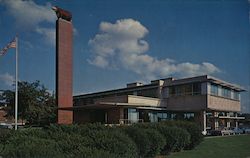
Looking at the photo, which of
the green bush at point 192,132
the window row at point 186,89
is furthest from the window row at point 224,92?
the green bush at point 192,132

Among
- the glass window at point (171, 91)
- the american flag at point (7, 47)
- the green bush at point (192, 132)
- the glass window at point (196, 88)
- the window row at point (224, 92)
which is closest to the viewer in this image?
the green bush at point (192, 132)

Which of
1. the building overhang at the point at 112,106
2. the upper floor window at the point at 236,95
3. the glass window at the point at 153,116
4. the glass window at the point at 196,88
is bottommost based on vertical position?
the glass window at the point at 153,116

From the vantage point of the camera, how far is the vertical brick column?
34906 millimetres

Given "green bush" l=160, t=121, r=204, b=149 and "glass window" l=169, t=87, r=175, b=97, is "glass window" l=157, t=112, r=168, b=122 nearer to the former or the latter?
"glass window" l=169, t=87, r=175, b=97

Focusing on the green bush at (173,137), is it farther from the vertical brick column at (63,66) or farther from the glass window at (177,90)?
the glass window at (177,90)

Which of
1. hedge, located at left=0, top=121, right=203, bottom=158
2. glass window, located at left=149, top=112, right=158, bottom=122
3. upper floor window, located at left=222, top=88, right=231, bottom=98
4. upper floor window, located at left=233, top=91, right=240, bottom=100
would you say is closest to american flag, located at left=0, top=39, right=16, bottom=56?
hedge, located at left=0, top=121, right=203, bottom=158

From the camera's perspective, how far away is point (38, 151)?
7305 mm

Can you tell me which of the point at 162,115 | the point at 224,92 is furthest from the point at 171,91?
the point at 224,92

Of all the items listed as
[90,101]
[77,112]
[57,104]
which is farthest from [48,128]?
[90,101]

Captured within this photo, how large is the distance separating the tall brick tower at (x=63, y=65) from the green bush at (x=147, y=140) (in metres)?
22.6

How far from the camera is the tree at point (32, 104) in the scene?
33.5m

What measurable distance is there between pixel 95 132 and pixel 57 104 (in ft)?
81.4

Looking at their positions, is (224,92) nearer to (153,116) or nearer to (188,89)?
(188,89)

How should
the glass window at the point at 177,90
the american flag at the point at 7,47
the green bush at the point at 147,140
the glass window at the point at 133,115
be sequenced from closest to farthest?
the green bush at the point at 147,140 → the american flag at the point at 7,47 → the glass window at the point at 133,115 → the glass window at the point at 177,90
